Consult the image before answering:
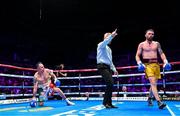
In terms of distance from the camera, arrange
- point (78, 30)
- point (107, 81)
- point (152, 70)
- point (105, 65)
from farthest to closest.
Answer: point (78, 30)
point (105, 65)
point (107, 81)
point (152, 70)

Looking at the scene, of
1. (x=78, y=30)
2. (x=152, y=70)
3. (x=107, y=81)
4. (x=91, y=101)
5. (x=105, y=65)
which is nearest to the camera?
(x=152, y=70)

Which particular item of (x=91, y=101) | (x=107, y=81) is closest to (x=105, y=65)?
(x=107, y=81)

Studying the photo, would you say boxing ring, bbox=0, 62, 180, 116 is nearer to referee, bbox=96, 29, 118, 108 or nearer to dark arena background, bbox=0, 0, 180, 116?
referee, bbox=96, 29, 118, 108

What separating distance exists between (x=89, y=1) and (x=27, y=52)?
5668 millimetres

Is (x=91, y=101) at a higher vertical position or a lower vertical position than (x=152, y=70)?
lower

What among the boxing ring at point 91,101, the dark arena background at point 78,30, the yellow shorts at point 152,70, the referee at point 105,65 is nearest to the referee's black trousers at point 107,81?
the referee at point 105,65

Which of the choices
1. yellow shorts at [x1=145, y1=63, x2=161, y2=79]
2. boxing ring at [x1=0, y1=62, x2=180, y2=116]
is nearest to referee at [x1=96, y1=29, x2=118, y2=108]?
boxing ring at [x1=0, y1=62, x2=180, y2=116]

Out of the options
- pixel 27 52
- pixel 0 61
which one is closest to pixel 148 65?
pixel 0 61

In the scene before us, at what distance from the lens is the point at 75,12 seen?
57.1ft

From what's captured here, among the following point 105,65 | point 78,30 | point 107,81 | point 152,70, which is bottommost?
point 107,81

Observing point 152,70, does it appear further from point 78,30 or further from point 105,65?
point 78,30

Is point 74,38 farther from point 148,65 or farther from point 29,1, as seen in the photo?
point 148,65

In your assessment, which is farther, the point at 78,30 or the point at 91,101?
the point at 78,30

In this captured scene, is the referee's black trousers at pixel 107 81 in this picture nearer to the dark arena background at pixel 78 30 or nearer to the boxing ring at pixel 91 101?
the boxing ring at pixel 91 101
